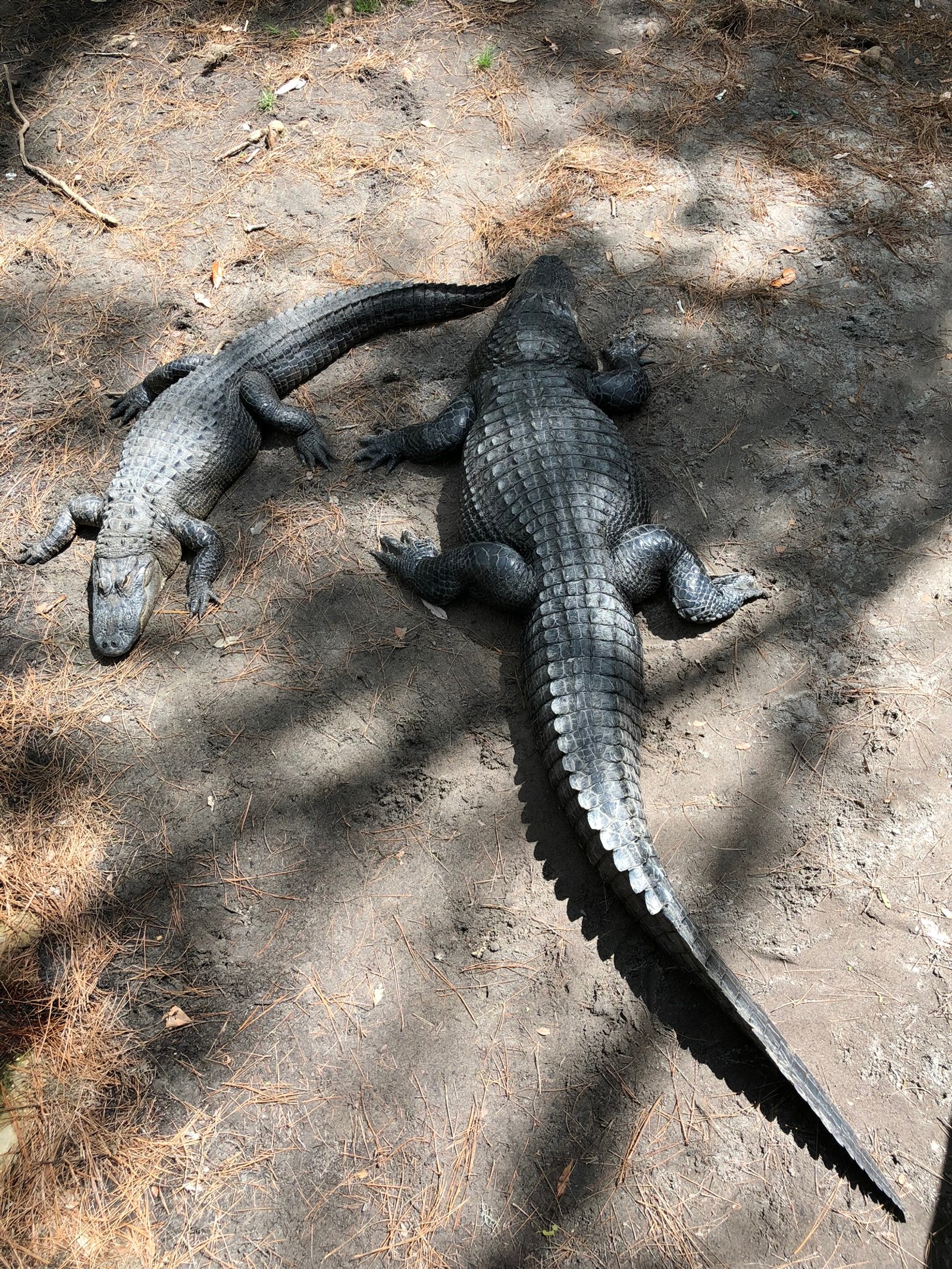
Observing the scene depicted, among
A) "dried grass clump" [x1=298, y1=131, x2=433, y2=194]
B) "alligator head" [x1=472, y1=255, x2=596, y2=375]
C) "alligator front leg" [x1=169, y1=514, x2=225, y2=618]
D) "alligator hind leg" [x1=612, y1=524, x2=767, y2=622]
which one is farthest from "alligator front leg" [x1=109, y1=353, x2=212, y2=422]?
"alligator hind leg" [x1=612, y1=524, x2=767, y2=622]

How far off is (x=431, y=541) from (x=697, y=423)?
5.02 ft

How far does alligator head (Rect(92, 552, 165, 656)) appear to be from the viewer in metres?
3.87

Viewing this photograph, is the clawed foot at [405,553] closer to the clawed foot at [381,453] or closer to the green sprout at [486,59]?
the clawed foot at [381,453]

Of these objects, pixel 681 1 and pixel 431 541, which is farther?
pixel 681 1

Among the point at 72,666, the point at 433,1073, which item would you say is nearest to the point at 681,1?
the point at 72,666

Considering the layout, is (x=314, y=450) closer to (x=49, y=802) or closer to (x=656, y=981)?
Answer: (x=49, y=802)

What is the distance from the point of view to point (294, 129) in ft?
18.7

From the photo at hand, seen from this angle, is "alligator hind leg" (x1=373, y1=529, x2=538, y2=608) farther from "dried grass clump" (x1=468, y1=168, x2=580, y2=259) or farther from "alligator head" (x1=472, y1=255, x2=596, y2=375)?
"dried grass clump" (x1=468, y1=168, x2=580, y2=259)

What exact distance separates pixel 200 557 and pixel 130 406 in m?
1.16

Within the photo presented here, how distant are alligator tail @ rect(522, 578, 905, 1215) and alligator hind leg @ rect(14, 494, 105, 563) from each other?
2.27 meters

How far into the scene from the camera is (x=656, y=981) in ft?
10.1

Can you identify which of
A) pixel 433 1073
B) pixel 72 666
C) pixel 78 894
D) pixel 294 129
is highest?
pixel 294 129

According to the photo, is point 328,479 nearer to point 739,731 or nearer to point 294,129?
point 739,731

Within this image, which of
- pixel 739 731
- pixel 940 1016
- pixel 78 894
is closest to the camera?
pixel 940 1016
